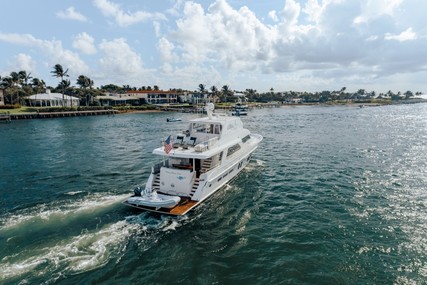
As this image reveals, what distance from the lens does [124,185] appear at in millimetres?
23109

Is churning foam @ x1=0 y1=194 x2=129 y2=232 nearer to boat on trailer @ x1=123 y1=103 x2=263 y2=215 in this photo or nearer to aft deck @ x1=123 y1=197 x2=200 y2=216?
boat on trailer @ x1=123 y1=103 x2=263 y2=215

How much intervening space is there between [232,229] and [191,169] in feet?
17.8

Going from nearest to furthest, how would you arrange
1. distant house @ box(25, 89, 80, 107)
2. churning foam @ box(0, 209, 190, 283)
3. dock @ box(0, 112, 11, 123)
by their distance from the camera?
1. churning foam @ box(0, 209, 190, 283)
2. dock @ box(0, 112, 11, 123)
3. distant house @ box(25, 89, 80, 107)

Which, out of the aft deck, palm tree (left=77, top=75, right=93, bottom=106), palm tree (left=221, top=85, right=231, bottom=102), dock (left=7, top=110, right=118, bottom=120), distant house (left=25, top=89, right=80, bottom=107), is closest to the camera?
the aft deck

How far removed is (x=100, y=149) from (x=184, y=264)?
3064cm

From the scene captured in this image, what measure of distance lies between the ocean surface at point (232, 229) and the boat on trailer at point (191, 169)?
3.01 ft

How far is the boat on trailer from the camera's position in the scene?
17094 millimetres

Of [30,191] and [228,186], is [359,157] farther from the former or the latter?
[30,191]

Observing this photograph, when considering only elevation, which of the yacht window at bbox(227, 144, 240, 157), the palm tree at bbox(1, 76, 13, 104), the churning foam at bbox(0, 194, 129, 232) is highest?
the palm tree at bbox(1, 76, 13, 104)

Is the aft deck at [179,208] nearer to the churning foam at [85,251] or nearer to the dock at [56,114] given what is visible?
the churning foam at [85,251]

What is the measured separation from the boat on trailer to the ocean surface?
0.92 metres

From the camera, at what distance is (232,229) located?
51.8ft

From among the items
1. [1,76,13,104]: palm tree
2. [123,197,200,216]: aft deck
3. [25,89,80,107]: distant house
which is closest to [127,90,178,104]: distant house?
[25,89,80,107]: distant house

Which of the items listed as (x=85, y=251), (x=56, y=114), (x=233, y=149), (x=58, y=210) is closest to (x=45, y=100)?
(x=56, y=114)
